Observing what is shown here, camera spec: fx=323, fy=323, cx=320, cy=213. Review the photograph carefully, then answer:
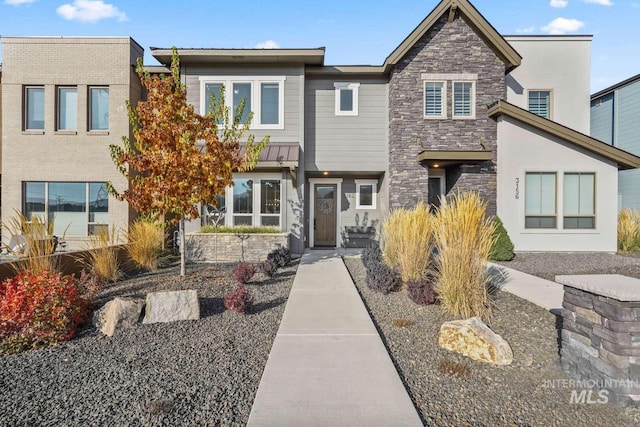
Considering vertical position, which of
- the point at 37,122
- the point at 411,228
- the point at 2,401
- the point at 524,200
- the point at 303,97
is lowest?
the point at 2,401

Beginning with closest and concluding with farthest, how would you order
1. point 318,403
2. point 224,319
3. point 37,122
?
point 318,403
point 224,319
point 37,122

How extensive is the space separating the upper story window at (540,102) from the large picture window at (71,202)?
17095 mm

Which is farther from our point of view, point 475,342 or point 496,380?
point 475,342

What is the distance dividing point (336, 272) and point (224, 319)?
3.82m

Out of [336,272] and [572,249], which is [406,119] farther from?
[572,249]

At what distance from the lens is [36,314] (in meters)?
4.04

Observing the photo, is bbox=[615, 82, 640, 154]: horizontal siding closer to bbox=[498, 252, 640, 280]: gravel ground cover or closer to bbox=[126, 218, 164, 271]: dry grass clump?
bbox=[498, 252, 640, 280]: gravel ground cover

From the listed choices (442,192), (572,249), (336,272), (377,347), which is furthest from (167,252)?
(572,249)

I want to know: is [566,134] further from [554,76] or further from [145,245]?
[145,245]

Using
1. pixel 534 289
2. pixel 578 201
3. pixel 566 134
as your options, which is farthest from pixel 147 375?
pixel 578 201

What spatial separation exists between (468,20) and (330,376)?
12.5 metres

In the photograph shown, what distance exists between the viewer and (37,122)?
38.4 feet

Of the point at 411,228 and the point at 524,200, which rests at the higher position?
the point at 524,200

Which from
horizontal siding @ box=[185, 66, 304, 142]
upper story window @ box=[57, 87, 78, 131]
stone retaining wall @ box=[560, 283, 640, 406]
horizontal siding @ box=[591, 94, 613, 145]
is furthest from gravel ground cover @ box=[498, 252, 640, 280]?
upper story window @ box=[57, 87, 78, 131]
